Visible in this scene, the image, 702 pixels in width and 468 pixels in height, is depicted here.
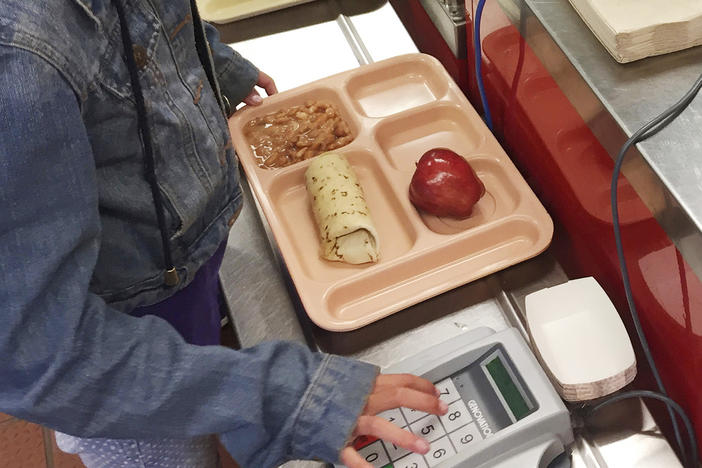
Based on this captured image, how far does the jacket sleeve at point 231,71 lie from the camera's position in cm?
108

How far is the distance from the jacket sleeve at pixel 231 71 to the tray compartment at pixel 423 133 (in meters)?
0.24

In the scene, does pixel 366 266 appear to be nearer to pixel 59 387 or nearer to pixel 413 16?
pixel 59 387

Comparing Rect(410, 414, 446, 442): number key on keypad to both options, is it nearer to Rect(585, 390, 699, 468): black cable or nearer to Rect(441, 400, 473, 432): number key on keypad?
Rect(441, 400, 473, 432): number key on keypad

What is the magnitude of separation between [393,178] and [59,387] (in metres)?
0.61

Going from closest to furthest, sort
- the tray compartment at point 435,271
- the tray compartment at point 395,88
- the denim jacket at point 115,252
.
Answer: the denim jacket at point 115,252
the tray compartment at point 435,271
the tray compartment at point 395,88

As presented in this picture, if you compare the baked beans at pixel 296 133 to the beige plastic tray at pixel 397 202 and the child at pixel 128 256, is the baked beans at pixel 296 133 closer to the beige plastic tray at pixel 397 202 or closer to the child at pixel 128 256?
the beige plastic tray at pixel 397 202

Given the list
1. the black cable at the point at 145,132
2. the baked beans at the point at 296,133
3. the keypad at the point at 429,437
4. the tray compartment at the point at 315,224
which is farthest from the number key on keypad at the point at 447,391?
the baked beans at the point at 296,133

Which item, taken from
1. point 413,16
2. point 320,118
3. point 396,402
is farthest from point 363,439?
point 413,16

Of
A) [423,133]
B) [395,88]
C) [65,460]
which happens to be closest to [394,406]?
[423,133]

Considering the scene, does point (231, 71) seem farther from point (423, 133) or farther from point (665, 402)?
point (665, 402)

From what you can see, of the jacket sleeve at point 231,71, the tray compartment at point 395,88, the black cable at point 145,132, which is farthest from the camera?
the tray compartment at point 395,88

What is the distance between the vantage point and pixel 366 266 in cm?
95

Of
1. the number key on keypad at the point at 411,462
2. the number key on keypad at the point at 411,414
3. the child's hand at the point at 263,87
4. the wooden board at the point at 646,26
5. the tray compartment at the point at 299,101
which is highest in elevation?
the wooden board at the point at 646,26

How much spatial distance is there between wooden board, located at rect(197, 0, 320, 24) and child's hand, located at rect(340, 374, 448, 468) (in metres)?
0.96
